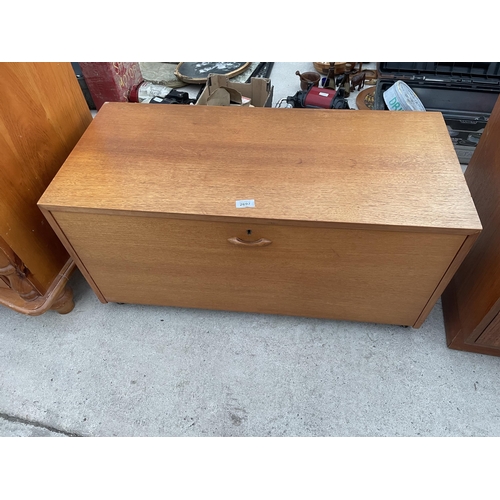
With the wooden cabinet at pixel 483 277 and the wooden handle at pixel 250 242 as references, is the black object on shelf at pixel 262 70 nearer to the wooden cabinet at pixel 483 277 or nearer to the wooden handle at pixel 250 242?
the wooden cabinet at pixel 483 277

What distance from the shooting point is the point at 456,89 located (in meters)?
1.45

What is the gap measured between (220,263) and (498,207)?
25.6 inches

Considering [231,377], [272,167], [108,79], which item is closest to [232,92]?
[108,79]

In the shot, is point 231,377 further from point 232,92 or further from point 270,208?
point 232,92

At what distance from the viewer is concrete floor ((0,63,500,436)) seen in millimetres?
969

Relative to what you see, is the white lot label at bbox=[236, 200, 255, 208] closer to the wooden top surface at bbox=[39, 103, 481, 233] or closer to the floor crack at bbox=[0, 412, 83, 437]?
the wooden top surface at bbox=[39, 103, 481, 233]

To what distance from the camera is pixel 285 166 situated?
0.89 meters

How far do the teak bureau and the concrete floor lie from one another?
91 mm

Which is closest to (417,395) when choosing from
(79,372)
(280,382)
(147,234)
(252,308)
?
(280,382)

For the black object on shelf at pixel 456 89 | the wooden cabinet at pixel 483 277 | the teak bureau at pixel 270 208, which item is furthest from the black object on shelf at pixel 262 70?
the wooden cabinet at pixel 483 277

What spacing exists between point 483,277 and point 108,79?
1550mm

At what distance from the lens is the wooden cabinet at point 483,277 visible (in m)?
0.91

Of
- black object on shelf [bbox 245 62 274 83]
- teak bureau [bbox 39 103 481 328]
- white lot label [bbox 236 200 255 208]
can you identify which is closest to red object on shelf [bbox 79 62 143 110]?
black object on shelf [bbox 245 62 274 83]

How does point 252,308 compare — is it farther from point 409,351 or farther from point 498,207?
point 498,207
